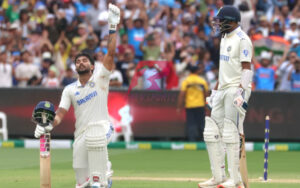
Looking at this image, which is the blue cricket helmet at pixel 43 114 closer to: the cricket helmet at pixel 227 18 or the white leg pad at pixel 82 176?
the white leg pad at pixel 82 176

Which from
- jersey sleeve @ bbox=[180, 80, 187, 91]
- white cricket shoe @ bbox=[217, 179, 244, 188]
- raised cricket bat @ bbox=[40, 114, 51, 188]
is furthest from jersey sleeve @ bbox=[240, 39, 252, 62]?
jersey sleeve @ bbox=[180, 80, 187, 91]

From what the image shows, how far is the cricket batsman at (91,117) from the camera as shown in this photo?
9633mm

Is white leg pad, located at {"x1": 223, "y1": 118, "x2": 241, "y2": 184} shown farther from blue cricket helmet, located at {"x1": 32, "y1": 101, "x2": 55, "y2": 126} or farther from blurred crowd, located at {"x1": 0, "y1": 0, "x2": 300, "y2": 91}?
blurred crowd, located at {"x1": 0, "y1": 0, "x2": 300, "y2": 91}


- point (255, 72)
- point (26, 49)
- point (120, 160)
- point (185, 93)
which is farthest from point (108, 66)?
point (26, 49)

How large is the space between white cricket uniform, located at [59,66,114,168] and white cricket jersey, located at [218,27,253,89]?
5.50 feet

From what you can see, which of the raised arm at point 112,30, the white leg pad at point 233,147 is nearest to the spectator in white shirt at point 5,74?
the white leg pad at point 233,147

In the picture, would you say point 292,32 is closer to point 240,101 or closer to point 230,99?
point 230,99

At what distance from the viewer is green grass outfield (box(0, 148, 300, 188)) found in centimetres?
1201

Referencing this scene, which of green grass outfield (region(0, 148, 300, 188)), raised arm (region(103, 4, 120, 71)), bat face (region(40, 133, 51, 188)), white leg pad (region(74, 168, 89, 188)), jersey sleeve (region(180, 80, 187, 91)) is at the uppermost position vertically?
raised arm (region(103, 4, 120, 71))

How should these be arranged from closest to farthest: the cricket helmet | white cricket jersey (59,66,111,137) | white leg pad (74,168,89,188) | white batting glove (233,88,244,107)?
white cricket jersey (59,66,111,137) < white leg pad (74,168,89,188) < white batting glove (233,88,244,107) < the cricket helmet

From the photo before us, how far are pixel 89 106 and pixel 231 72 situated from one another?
1976 millimetres

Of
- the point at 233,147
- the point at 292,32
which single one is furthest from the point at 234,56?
the point at 292,32

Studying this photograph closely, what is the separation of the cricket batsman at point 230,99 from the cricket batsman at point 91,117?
5.03 ft

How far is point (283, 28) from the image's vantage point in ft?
69.3
